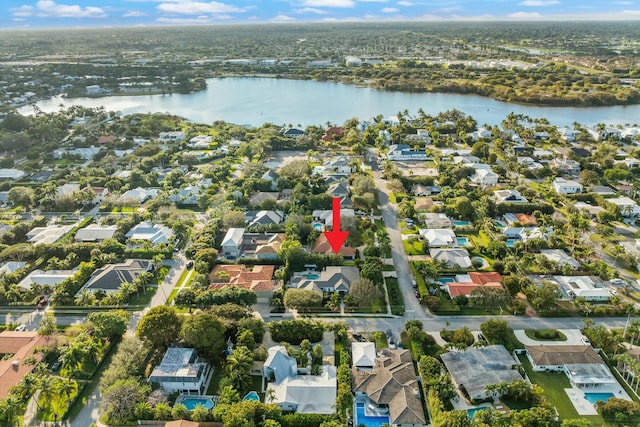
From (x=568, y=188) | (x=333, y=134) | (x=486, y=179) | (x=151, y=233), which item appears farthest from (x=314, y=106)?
(x=151, y=233)

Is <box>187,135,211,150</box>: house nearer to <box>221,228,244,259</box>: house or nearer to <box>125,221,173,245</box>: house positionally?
<box>125,221,173,245</box>: house

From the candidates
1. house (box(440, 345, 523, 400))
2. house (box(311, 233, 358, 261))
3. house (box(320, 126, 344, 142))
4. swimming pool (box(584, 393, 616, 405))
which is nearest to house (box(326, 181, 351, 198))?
house (box(311, 233, 358, 261))

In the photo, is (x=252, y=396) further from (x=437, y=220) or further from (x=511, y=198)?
(x=511, y=198)

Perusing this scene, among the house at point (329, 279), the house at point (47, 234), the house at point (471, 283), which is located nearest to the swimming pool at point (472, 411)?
the house at point (471, 283)

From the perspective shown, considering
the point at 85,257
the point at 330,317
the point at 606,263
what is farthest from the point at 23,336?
the point at 606,263

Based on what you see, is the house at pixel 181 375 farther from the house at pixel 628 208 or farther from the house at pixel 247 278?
the house at pixel 628 208

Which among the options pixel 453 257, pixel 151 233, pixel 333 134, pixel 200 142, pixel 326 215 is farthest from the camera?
pixel 333 134
